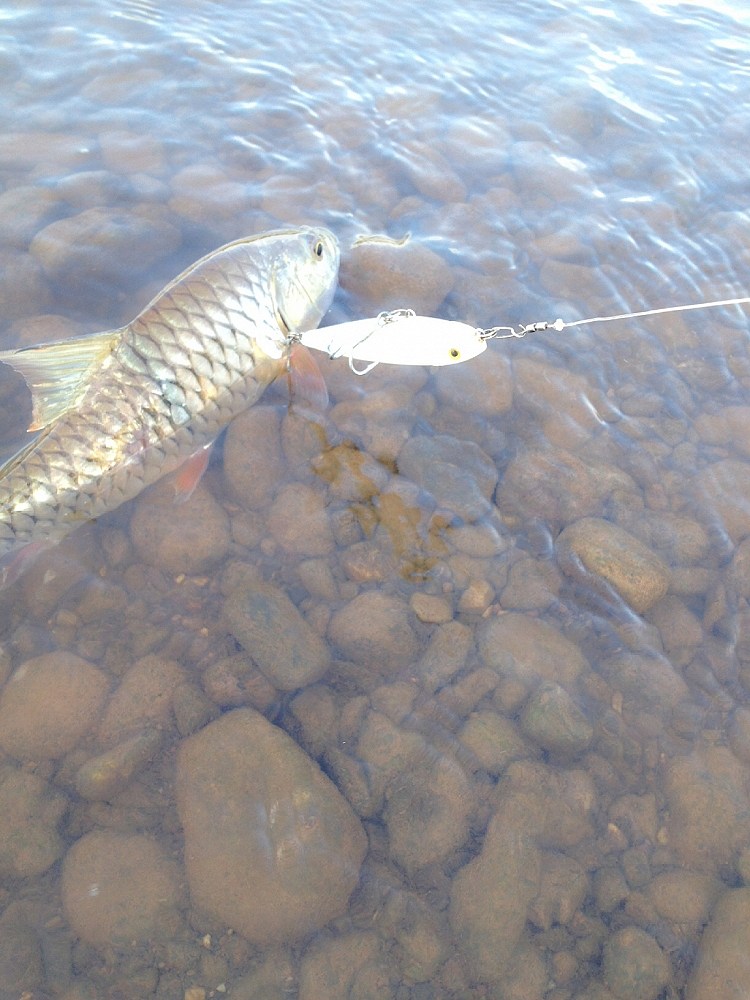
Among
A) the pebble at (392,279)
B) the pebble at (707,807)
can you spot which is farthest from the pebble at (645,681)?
the pebble at (392,279)

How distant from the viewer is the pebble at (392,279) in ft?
20.7

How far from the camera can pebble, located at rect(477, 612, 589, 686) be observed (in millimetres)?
4730

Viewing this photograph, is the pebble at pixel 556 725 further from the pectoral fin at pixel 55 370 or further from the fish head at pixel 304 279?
the pectoral fin at pixel 55 370

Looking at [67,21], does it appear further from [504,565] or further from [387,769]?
[387,769]

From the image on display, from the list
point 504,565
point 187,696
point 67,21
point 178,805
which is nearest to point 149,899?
point 178,805

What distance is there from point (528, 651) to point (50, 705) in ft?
9.20

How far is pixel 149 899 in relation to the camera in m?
3.88

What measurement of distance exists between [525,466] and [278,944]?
3346mm

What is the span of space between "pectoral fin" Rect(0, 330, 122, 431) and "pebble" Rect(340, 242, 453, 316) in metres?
2.31

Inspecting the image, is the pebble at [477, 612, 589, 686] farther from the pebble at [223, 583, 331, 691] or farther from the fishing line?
the fishing line

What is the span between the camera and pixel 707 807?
170 inches

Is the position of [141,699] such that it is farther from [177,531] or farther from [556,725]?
[556,725]

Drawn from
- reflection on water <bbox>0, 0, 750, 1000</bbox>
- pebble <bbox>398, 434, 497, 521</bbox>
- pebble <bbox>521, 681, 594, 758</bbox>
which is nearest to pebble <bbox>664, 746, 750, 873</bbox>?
reflection on water <bbox>0, 0, 750, 1000</bbox>

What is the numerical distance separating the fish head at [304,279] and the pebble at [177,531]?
142 centimetres
